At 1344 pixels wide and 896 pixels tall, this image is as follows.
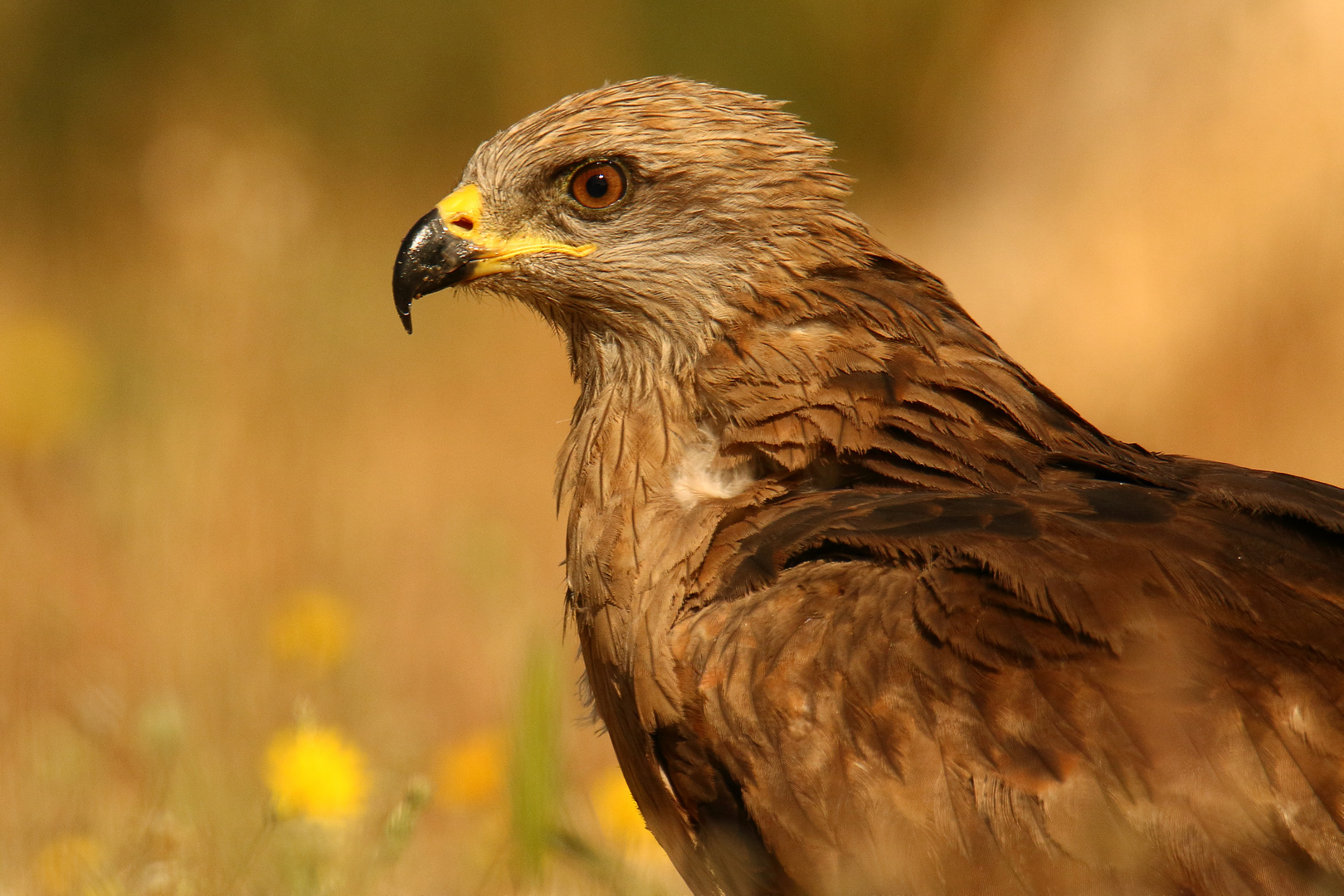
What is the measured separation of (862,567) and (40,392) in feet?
17.9

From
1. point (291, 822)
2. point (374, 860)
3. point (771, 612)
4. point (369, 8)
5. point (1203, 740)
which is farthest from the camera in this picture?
point (369, 8)

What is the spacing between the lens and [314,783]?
388 cm

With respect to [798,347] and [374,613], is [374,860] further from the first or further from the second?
[374,613]

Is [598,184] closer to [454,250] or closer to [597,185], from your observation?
[597,185]

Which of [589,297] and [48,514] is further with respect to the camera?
[48,514]

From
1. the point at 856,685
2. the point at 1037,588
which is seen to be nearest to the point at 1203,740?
the point at 1037,588

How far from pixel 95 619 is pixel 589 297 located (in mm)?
4787

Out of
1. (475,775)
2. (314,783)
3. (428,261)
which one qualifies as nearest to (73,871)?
(314,783)

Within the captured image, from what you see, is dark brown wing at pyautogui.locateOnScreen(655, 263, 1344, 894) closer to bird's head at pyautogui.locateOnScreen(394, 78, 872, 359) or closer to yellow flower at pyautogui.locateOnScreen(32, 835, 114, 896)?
bird's head at pyautogui.locateOnScreen(394, 78, 872, 359)

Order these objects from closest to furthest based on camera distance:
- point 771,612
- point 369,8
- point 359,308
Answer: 1. point 771,612
2. point 359,308
3. point 369,8

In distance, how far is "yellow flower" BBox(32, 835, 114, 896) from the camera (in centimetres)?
364

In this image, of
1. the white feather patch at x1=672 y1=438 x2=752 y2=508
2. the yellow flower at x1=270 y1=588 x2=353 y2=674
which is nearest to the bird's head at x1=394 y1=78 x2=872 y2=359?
the white feather patch at x1=672 y1=438 x2=752 y2=508

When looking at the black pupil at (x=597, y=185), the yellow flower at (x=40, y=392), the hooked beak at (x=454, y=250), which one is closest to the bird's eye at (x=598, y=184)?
the black pupil at (x=597, y=185)

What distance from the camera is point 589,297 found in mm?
4043
